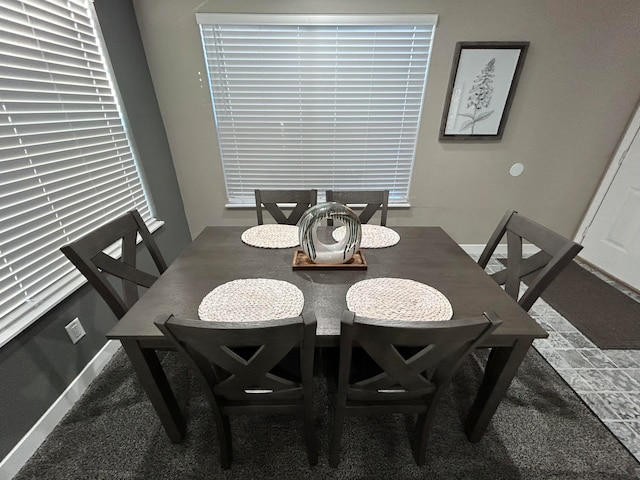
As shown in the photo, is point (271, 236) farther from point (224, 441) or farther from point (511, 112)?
point (511, 112)

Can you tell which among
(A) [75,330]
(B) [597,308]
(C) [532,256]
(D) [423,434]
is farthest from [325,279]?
(B) [597,308]

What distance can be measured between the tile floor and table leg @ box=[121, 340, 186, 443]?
200cm

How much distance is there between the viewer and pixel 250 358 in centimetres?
80

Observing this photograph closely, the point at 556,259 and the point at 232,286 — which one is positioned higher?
the point at 556,259

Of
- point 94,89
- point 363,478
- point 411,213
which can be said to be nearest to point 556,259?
point 363,478

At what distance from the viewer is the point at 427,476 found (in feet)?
3.40

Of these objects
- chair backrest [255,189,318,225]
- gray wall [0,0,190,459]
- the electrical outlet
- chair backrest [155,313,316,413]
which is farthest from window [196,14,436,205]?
chair backrest [155,313,316,413]

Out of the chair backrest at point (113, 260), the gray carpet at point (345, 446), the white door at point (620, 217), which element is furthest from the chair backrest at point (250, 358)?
the white door at point (620, 217)

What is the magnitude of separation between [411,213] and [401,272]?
5.29ft

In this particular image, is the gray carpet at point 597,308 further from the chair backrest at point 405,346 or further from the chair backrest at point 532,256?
the chair backrest at point 405,346

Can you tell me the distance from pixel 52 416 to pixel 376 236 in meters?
1.84

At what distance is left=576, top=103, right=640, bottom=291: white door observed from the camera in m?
2.15

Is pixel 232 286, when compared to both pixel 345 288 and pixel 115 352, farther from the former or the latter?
pixel 115 352

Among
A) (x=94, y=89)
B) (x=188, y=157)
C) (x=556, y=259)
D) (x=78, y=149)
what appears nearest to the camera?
(x=556, y=259)
